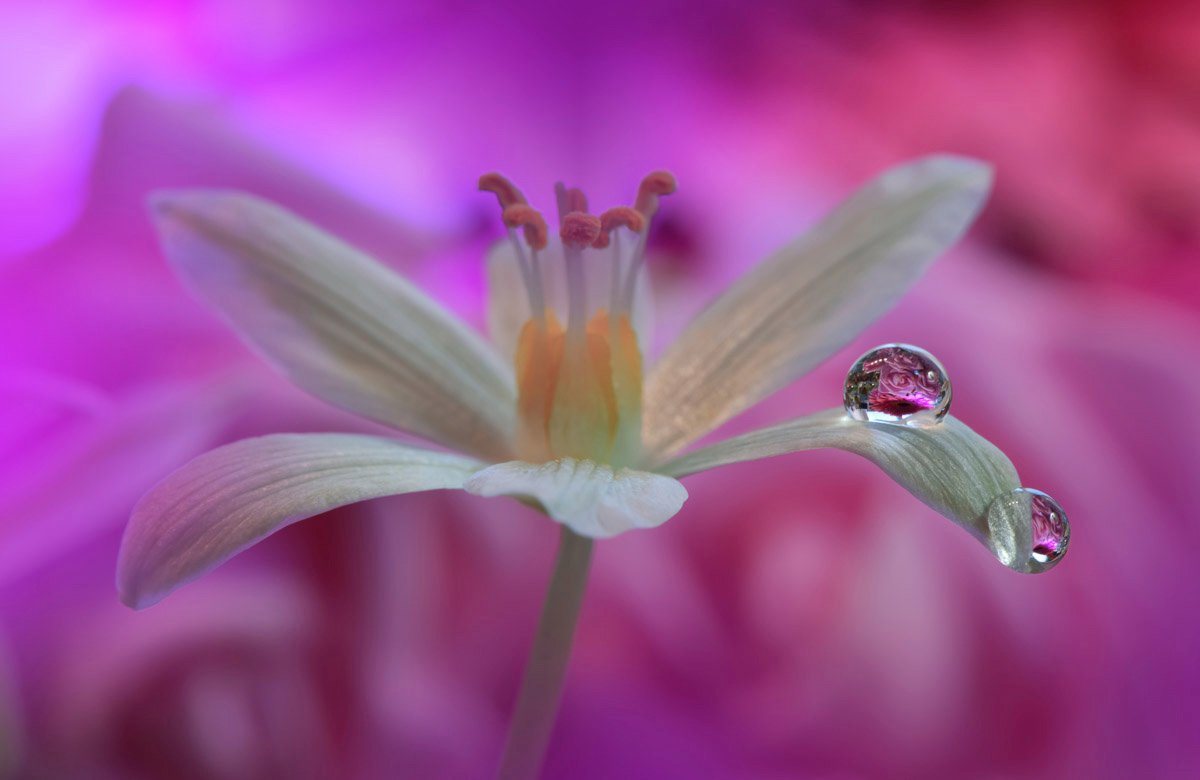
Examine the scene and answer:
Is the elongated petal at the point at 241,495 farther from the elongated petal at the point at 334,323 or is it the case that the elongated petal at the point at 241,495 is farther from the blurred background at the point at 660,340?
the blurred background at the point at 660,340

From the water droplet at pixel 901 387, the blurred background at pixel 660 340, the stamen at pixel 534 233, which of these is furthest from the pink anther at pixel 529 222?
the blurred background at pixel 660 340

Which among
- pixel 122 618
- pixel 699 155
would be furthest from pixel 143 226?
pixel 699 155

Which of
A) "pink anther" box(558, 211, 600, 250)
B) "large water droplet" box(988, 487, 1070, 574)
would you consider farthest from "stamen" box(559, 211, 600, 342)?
"large water droplet" box(988, 487, 1070, 574)

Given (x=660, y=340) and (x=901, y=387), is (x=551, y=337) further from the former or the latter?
(x=660, y=340)

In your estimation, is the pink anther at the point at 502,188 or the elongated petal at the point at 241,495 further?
the pink anther at the point at 502,188

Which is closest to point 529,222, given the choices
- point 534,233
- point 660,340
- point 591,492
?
point 534,233

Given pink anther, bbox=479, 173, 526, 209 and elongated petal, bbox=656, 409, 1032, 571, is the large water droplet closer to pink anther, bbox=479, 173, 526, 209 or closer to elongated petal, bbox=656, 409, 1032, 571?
elongated petal, bbox=656, 409, 1032, 571

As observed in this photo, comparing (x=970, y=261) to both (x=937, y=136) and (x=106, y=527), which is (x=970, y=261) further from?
(x=106, y=527)
